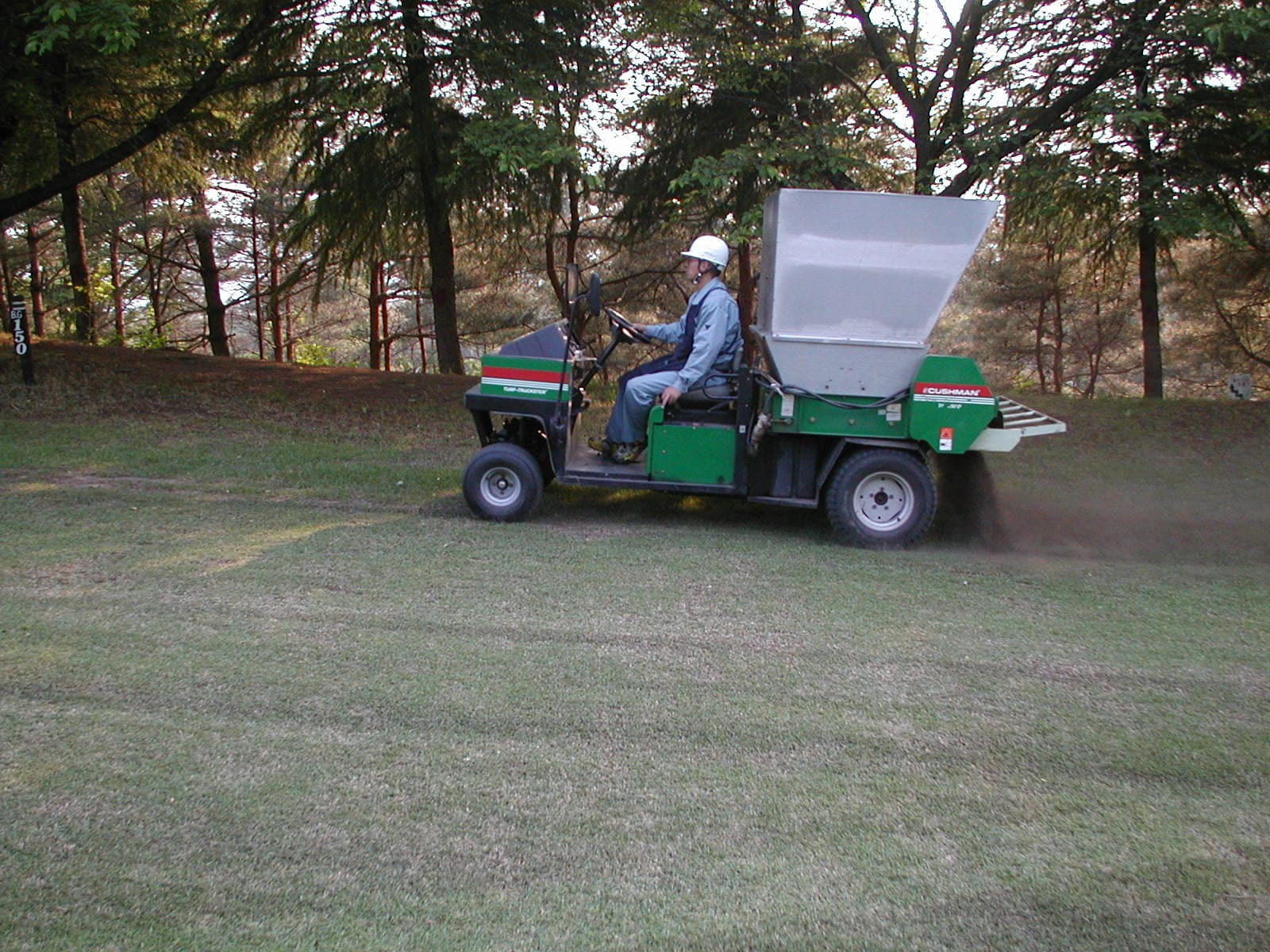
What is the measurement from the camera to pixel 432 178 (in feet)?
42.1

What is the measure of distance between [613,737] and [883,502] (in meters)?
3.81

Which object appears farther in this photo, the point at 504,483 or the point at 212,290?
the point at 212,290

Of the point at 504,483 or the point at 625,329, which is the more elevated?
the point at 625,329

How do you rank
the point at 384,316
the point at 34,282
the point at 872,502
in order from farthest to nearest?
1. the point at 384,316
2. the point at 34,282
3. the point at 872,502

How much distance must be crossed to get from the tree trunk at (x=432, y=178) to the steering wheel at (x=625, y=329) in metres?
5.50

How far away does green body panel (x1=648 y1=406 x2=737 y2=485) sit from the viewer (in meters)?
6.78

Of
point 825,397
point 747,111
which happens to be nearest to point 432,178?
point 747,111

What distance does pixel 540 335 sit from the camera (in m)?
6.98

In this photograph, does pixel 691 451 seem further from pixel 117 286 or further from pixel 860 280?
pixel 117 286

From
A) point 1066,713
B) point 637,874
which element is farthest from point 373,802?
point 1066,713

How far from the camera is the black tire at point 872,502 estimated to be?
6711 millimetres

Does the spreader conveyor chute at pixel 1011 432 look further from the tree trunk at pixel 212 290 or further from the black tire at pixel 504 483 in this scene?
the tree trunk at pixel 212 290

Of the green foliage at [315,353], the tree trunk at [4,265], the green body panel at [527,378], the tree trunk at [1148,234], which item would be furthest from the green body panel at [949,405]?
the green foliage at [315,353]

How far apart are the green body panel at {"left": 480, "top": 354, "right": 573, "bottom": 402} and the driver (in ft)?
1.42
